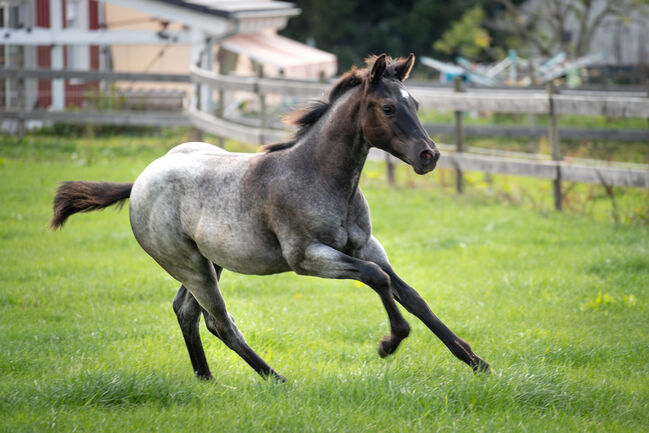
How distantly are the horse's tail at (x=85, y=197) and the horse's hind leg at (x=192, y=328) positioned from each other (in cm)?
75

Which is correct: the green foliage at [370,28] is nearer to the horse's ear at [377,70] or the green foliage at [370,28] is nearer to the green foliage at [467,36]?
the green foliage at [467,36]

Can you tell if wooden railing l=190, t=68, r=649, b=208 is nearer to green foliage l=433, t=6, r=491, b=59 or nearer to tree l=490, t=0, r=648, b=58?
tree l=490, t=0, r=648, b=58

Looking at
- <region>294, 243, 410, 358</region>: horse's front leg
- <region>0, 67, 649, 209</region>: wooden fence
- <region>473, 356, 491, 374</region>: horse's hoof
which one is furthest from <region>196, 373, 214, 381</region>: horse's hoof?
<region>0, 67, 649, 209</region>: wooden fence

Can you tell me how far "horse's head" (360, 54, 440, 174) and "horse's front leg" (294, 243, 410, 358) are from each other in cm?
59

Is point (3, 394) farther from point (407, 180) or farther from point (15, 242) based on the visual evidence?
point (407, 180)

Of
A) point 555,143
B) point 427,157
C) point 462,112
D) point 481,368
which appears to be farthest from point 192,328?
point 462,112

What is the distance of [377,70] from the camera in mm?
4582

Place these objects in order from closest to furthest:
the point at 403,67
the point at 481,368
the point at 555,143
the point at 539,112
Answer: the point at 481,368 < the point at 403,67 < the point at 555,143 < the point at 539,112

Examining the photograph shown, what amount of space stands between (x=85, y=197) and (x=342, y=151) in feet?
6.05

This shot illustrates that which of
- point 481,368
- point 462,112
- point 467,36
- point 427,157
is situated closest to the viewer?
point 427,157

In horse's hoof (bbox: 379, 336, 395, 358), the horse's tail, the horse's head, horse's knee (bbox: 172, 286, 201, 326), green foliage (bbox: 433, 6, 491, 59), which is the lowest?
horse's hoof (bbox: 379, 336, 395, 358)

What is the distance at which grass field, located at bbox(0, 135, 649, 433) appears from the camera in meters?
4.33

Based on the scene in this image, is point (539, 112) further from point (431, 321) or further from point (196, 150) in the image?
point (431, 321)

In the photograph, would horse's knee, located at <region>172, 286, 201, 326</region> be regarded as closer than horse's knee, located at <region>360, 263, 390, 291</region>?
No
